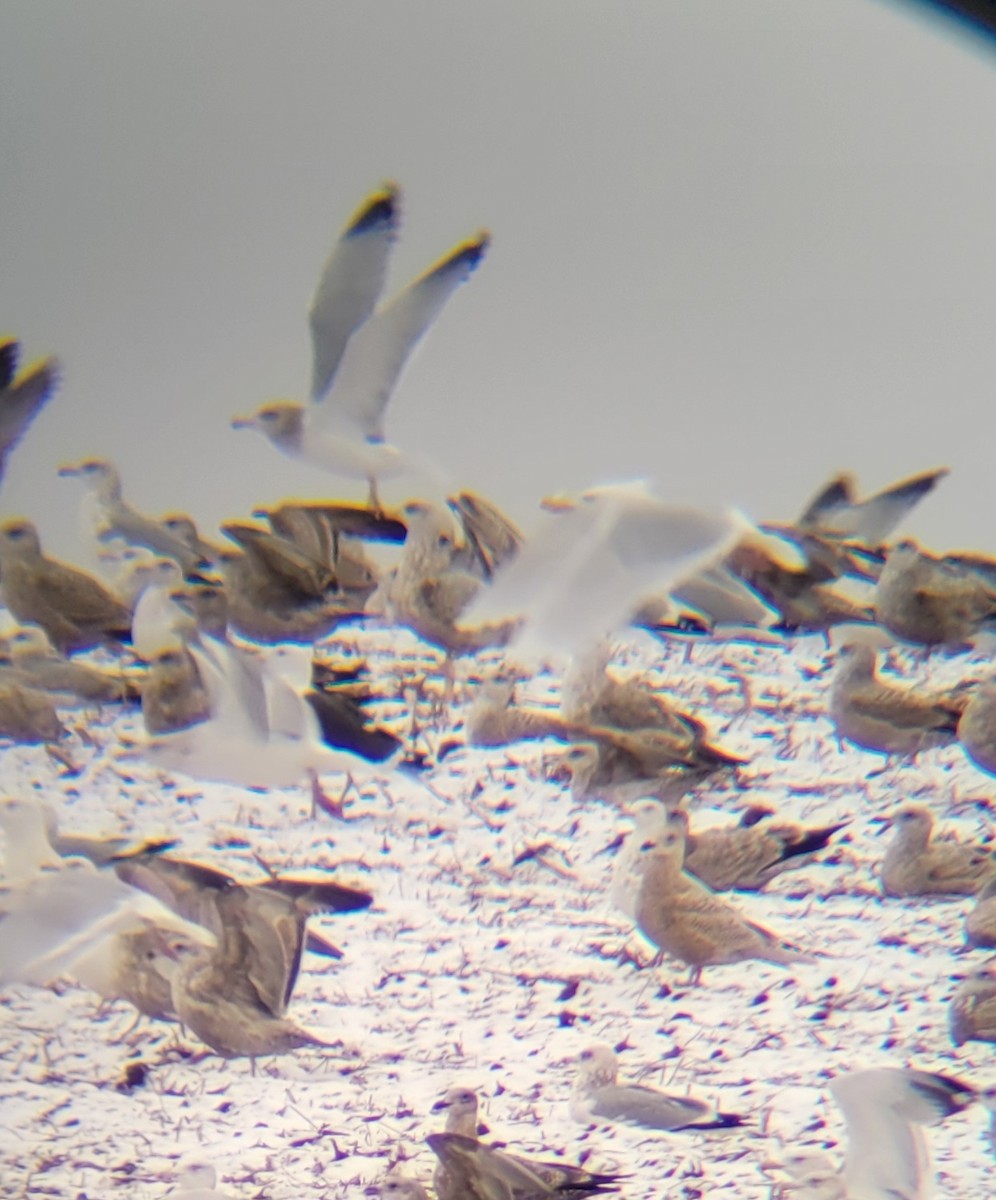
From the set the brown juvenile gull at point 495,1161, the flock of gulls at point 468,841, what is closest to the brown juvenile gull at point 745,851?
the flock of gulls at point 468,841

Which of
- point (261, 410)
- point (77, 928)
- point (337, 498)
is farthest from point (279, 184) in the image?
point (77, 928)

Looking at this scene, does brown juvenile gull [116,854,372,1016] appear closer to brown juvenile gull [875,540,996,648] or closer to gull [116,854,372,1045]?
gull [116,854,372,1045]

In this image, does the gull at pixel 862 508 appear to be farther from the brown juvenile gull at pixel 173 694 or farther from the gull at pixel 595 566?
the brown juvenile gull at pixel 173 694

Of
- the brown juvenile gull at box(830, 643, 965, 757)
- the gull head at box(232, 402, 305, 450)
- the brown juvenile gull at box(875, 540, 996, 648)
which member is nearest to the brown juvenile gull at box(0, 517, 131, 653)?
the gull head at box(232, 402, 305, 450)

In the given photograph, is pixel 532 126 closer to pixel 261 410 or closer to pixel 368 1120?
pixel 261 410

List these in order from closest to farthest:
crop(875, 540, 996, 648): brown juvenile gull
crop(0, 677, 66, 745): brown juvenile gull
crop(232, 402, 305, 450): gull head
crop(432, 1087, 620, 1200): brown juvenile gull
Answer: crop(432, 1087, 620, 1200): brown juvenile gull < crop(0, 677, 66, 745): brown juvenile gull < crop(232, 402, 305, 450): gull head < crop(875, 540, 996, 648): brown juvenile gull
